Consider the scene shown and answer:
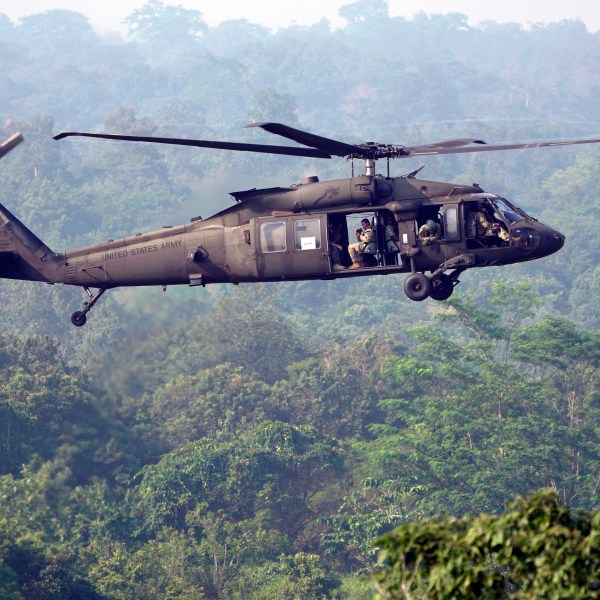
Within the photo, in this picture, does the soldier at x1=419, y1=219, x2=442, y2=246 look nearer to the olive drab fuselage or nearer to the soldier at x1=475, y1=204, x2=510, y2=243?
the olive drab fuselage

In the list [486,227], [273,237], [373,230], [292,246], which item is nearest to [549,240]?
[486,227]

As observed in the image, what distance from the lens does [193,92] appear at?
186625 mm

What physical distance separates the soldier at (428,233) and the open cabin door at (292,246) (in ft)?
5.41

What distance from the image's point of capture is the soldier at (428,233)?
74.5ft

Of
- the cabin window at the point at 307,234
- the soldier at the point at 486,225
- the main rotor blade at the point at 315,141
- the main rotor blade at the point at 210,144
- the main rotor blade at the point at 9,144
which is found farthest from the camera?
the main rotor blade at the point at 9,144

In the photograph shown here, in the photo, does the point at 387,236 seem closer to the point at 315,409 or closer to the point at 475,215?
the point at 475,215

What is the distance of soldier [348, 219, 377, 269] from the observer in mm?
22906

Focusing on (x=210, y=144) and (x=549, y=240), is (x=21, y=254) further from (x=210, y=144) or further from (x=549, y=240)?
(x=549, y=240)

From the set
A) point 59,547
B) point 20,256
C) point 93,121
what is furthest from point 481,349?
point 93,121

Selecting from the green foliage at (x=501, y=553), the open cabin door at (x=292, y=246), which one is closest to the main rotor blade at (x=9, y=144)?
the open cabin door at (x=292, y=246)

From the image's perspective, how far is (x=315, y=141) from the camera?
21234 millimetres

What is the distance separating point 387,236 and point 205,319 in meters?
51.4

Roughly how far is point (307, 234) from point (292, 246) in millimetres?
356

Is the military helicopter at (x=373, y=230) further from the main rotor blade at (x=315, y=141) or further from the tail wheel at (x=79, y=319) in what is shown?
the tail wheel at (x=79, y=319)
